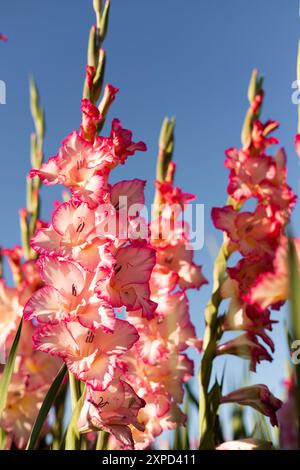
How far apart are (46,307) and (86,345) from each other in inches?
3.3

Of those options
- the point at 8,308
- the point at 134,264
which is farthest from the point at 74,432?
the point at 8,308

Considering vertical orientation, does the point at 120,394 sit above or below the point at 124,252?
below

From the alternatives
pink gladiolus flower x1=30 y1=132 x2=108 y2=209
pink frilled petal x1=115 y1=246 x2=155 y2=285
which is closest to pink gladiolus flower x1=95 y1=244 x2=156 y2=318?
pink frilled petal x1=115 y1=246 x2=155 y2=285

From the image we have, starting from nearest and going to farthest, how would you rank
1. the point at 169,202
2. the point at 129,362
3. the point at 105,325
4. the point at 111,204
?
the point at 105,325 → the point at 111,204 → the point at 129,362 → the point at 169,202

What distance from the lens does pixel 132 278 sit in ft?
2.75

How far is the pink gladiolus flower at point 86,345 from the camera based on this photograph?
2.58ft

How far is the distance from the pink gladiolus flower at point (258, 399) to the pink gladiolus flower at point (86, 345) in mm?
418

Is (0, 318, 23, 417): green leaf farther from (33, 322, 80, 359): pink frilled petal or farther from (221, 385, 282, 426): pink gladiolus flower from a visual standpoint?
(221, 385, 282, 426): pink gladiolus flower

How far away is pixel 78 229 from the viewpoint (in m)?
0.84

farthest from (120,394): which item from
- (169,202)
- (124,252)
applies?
(169,202)

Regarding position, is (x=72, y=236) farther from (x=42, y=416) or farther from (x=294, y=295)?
(x=294, y=295)

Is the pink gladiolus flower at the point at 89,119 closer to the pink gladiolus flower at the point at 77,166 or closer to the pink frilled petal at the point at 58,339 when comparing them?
the pink gladiolus flower at the point at 77,166

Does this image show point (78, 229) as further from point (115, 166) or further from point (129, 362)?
point (129, 362)
